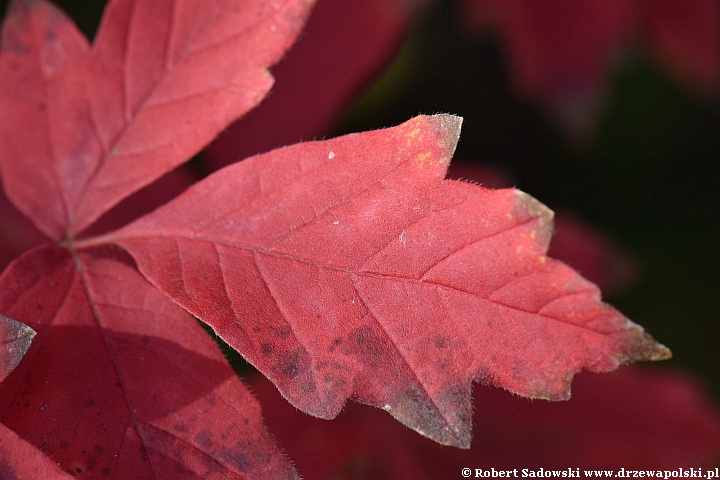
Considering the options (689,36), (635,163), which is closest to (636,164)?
(635,163)

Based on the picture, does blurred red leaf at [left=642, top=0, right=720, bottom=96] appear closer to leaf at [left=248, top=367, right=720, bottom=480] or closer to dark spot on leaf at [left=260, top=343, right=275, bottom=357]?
leaf at [left=248, top=367, right=720, bottom=480]

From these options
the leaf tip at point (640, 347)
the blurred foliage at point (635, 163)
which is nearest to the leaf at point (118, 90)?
the leaf tip at point (640, 347)

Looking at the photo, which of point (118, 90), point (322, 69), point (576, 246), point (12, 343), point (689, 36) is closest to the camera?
point (12, 343)

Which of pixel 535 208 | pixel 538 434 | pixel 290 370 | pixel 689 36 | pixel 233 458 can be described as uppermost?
pixel 689 36

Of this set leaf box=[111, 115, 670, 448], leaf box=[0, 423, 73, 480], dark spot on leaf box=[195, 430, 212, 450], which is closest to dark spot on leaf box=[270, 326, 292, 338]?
leaf box=[111, 115, 670, 448]

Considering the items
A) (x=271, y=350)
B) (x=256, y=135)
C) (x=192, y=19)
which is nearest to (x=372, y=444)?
(x=271, y=350)

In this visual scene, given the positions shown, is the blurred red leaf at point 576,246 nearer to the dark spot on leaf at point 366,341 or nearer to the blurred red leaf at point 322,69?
the blurred red leaf at point 322,69

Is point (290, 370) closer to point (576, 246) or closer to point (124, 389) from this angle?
point (124, 389)
